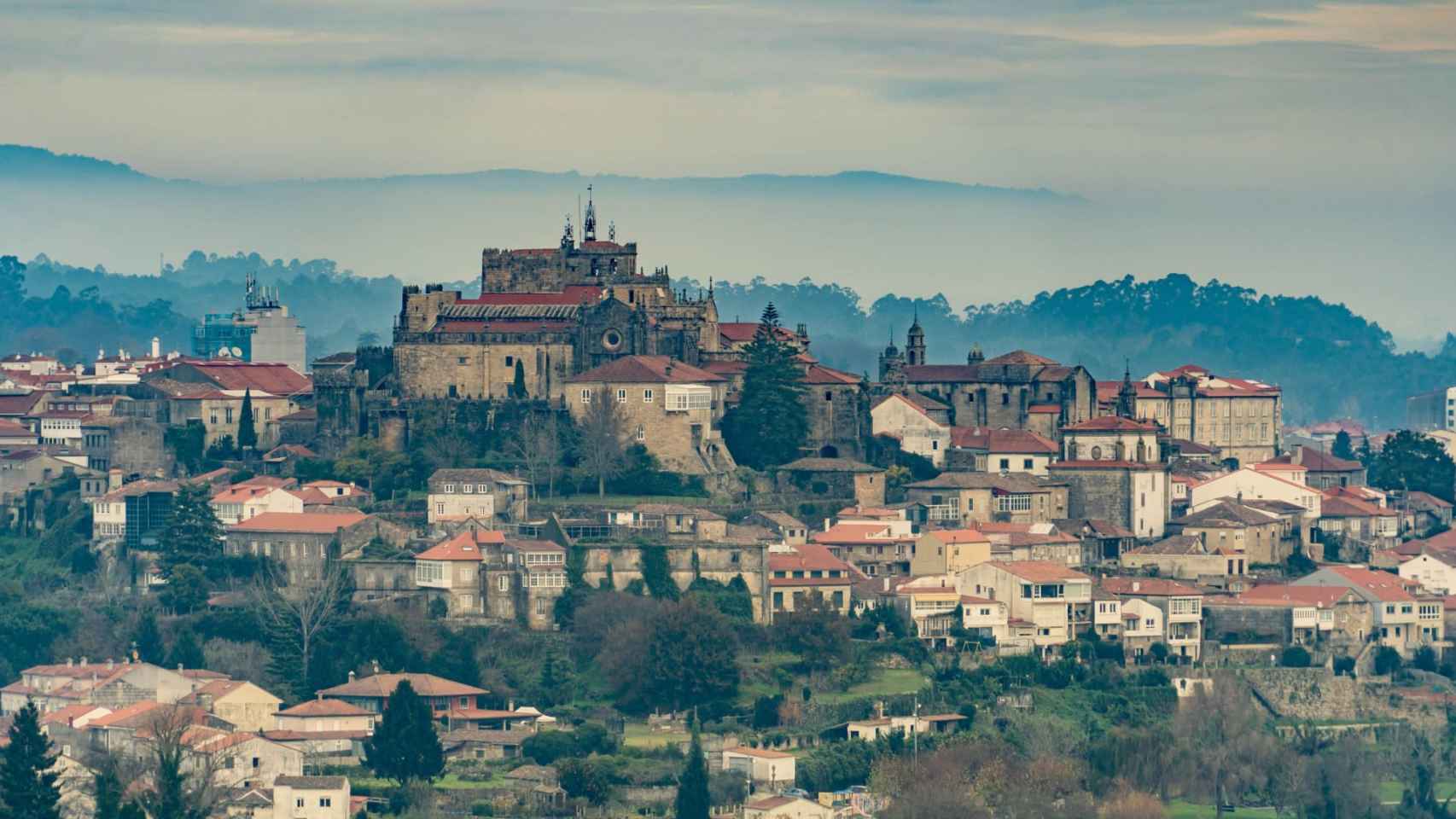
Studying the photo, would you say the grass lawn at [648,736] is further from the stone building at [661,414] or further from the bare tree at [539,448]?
the stone building at [661,414]

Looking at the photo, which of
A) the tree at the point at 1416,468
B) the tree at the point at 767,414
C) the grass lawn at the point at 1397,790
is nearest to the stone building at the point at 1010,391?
the tree at the point at 767,414

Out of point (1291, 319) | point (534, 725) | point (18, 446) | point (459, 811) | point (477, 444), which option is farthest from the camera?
point (1291, 319)

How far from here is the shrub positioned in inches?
2953

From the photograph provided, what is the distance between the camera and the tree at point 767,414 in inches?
3157

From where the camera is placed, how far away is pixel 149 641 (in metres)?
71.5

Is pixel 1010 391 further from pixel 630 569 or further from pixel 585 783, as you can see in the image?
pixel 585 783

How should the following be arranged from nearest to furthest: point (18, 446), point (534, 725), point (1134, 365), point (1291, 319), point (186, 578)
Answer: point (534, 725) < point (186, 578) < point (18, 446) < point (1134, 365) < point (1291, 319)

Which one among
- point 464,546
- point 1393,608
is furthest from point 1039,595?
point 464,546

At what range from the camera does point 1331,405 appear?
179 metres

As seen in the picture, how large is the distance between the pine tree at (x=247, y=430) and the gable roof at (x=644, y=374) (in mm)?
8382

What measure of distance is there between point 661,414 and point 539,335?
14.4 feet

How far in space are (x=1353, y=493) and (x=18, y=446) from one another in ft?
108

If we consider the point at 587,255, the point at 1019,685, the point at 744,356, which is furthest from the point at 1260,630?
the point at 587,255

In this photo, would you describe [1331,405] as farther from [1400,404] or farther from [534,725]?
[534,725]
